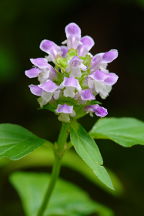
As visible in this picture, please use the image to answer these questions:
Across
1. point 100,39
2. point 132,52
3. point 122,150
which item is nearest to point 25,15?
point 100,39

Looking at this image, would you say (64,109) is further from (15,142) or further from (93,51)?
(93,51)

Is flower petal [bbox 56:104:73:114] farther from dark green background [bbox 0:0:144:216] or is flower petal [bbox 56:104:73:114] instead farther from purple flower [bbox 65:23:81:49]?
dark green background [bbox 0:0:144:216]

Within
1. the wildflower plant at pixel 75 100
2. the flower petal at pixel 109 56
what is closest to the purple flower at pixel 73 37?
the wildflower plant at pixel 75 100

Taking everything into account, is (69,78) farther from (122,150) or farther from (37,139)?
(122,150)

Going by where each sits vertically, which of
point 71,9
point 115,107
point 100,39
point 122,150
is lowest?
point 122,150

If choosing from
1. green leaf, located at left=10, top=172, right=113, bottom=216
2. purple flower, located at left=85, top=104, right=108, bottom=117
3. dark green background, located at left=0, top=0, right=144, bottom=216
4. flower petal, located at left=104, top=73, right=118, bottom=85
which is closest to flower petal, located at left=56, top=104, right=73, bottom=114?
purple flower, located at left=85, top=104, right=108, bottom=117

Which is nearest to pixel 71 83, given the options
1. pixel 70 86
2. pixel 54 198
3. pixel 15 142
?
pixel 70 86
